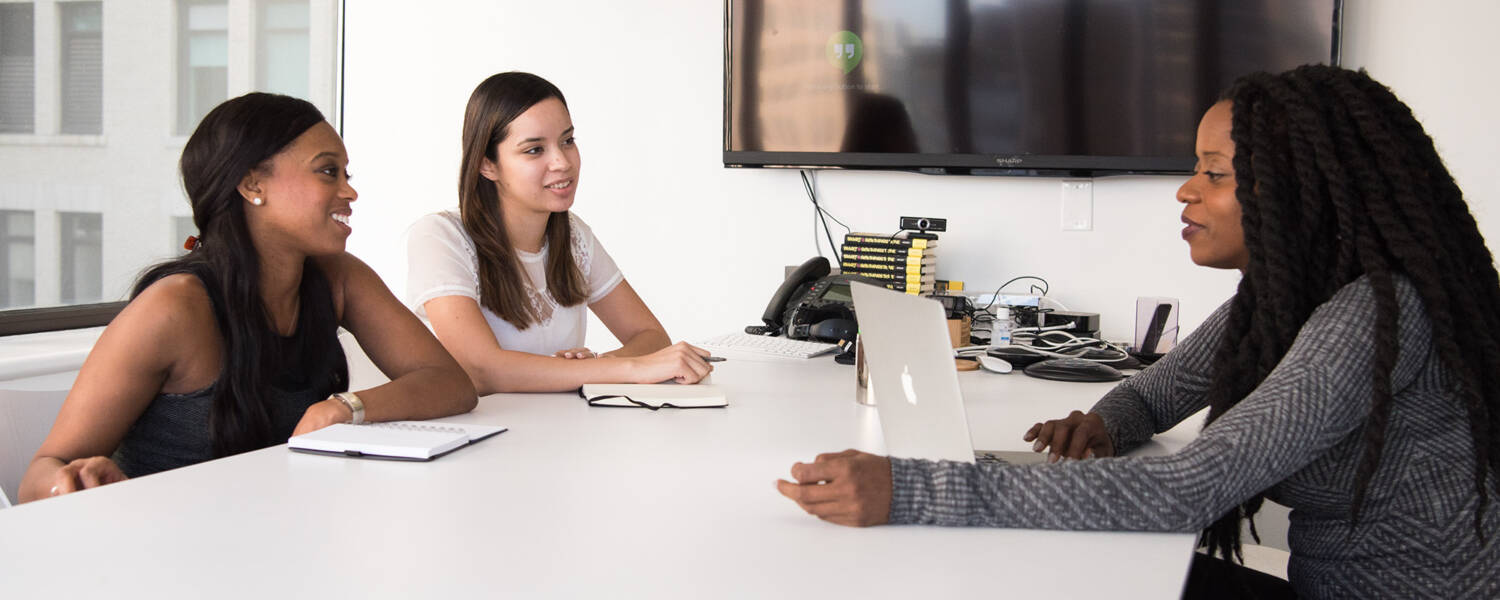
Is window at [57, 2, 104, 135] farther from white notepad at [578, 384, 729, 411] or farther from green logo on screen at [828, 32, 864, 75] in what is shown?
green logo on screen at [828, 32, 864, 75]

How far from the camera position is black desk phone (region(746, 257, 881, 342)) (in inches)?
104

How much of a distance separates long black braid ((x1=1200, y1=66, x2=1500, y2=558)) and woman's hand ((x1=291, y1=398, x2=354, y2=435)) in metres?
1.12

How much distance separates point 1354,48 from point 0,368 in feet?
11.6

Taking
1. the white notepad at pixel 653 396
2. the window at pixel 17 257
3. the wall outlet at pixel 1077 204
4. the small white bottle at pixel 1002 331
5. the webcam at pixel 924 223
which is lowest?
the white notepad at pixel 653 396

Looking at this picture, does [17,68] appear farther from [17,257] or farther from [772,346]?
[772,346]

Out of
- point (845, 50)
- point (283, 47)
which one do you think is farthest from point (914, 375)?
point (283, 47)

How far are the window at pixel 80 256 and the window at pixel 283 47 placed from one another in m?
0.78

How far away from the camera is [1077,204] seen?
3.45 metres

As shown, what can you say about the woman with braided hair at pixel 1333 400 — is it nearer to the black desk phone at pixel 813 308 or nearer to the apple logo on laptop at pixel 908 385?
the apple logo on laptop at pixel 908 385

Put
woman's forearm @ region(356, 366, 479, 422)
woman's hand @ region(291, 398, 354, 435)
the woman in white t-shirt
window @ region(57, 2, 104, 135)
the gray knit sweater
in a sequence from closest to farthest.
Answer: the gray knit sweater, woman's hand @ region(291, 398, 354, 435), woman's forearm @ region(356, 366, 479, 422), the woman in white t-shirt, window @ region(57, 2, 104, 135)

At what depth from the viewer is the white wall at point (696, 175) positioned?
320cm

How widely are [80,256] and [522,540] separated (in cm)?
251

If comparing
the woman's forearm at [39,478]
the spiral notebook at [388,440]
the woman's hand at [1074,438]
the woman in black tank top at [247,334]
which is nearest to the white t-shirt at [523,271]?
the woman in black tank top at [247,334]

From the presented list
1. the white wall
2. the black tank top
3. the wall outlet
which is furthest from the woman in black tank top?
the wall outlet
